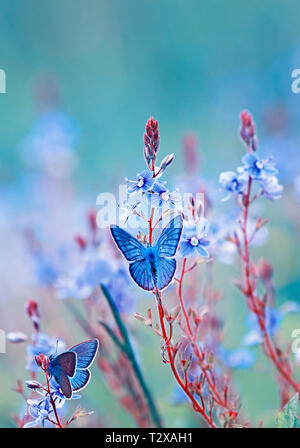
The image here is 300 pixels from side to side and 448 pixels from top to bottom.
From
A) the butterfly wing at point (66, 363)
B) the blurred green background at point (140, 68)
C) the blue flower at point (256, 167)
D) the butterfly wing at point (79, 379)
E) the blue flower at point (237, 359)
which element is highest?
the blurred green background at point (140, 68)

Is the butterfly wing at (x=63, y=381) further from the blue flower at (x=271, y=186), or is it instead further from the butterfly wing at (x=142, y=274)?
the blue flower at (x=271, y=186)

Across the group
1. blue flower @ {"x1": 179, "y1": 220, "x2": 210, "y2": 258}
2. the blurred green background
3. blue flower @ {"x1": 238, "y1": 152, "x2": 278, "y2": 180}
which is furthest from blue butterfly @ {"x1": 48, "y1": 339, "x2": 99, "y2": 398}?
the blurred green background

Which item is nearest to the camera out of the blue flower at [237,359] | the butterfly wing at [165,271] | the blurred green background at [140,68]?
the butterfly wing at [165,271]

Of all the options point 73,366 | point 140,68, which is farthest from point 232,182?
point 140,68

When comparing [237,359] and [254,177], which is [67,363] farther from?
[237,359]

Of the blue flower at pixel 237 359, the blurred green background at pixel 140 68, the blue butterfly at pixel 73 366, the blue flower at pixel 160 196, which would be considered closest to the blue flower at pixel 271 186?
the blue flower at pixel 160 196
